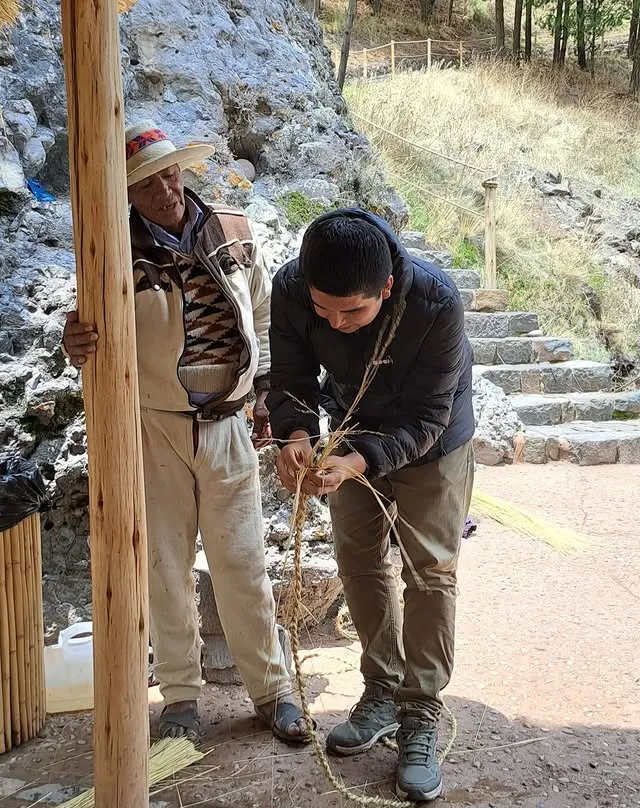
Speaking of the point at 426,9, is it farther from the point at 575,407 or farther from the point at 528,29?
the point at 575,407

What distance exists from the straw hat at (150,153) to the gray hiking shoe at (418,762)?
193 cm

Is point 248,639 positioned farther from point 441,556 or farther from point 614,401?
point 614,401

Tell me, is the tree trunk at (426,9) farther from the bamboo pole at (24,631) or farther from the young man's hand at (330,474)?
the young man's hand at (330,474)

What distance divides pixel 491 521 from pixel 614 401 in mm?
3133

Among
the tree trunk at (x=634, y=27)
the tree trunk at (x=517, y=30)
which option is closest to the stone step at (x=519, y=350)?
the tree trunk at (x=517, y=30)

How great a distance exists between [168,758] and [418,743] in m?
0.82

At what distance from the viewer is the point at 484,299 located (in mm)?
8984

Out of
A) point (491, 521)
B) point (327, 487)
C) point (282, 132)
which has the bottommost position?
point (491, 521)

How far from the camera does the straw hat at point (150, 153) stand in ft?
8.04

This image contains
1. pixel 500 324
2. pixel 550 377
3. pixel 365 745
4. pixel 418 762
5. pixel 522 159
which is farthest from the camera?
pixel 522 159

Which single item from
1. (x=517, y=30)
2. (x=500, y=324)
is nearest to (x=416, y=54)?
(x=517, y=30)

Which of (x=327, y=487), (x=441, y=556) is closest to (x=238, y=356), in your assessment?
(x=327, y=487)

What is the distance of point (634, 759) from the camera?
2646mm

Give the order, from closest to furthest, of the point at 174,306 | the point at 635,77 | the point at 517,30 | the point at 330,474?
the point at 330,474, the point at 174,306, the point at 635,77, the point at 517,30
